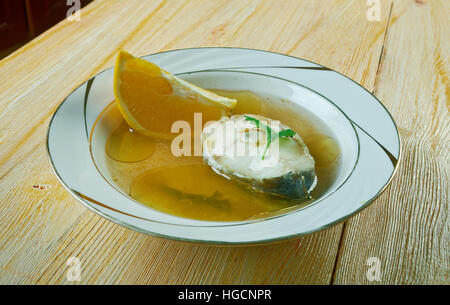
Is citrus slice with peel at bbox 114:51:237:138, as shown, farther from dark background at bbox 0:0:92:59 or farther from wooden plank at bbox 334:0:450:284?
dark background at bbox 0:0:92:59

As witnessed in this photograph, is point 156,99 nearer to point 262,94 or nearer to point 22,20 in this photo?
point 262,94

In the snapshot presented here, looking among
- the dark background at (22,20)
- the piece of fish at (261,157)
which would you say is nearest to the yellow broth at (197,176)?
the piece of fish at (261,157)

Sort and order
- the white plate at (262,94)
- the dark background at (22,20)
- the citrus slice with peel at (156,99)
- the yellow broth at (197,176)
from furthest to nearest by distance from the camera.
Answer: the dark background at (22,20), the citrus slice with peel at (156,99), the yellow broth at (197,176), the white plate at (262,94)

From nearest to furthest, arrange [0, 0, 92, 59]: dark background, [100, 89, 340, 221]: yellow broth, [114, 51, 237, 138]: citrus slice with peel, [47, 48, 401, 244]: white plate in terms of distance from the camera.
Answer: [47, 48, 401, 244]: white plate
[100, 89, 340, 221]: yellow broth
[114, 51, 237, 138]: citrus slice with peel
[0, 0, 92, 59]: dark background

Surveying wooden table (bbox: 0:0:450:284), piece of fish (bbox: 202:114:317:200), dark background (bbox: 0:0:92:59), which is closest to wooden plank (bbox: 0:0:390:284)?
wooden table (bbox: 0:0:450:284)

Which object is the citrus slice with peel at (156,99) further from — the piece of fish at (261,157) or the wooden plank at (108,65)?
the wooden plank at (108,65)

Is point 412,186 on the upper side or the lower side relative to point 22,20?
upper

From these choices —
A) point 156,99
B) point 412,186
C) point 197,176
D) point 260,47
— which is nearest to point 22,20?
point 260,47
